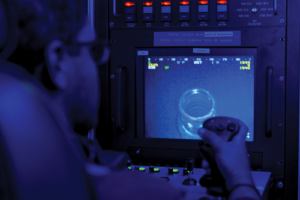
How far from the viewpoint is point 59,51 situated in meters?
0.54

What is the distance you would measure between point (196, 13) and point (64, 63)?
94cm

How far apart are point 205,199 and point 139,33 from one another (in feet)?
2.57

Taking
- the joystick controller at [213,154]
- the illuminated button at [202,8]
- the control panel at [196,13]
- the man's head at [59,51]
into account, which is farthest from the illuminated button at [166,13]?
the man's head at [59,51]

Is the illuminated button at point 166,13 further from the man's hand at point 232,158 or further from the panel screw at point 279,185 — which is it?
the panel screw at point 279,185

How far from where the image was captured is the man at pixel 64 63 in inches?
19.8

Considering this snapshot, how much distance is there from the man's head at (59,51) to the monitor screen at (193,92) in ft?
2.63

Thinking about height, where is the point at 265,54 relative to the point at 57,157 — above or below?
above

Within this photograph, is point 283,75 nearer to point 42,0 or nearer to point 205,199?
point 205,199

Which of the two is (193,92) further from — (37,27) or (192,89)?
(37,27)

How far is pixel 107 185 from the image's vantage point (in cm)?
48

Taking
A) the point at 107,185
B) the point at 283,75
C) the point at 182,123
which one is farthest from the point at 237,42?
the point at 107,185

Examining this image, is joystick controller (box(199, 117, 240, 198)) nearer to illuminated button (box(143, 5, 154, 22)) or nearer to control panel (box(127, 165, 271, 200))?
control panel (box(127, 165, 271, 200))

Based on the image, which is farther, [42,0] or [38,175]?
[42,0]

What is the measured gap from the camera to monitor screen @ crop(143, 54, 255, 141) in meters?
1.33
